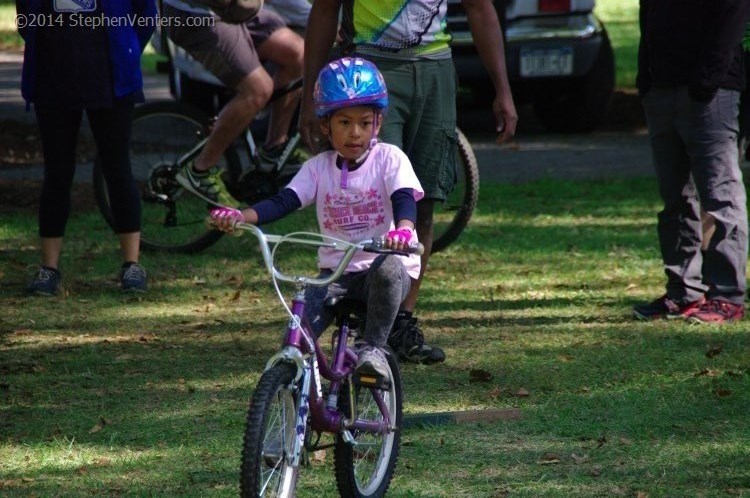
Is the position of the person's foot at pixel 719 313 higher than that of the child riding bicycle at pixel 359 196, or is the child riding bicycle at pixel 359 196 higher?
the child riding bicycle at pixel 359 196

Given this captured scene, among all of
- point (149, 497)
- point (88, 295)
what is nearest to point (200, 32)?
point (88, 295)

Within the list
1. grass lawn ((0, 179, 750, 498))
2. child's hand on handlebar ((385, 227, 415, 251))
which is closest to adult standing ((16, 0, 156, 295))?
Result: grass lawn ((0, 179, 750, 498))

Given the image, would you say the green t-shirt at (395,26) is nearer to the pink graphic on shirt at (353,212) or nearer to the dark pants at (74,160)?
the pink graphic on shirt at (353,212)

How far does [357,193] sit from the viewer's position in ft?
15.7

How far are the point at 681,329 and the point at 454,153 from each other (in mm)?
1468

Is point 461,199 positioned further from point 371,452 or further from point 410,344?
point 371,452

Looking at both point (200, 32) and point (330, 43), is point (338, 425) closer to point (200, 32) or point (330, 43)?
point (330, 43)

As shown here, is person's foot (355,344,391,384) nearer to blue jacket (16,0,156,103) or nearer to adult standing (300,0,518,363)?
adult standing (300,0,518,363)

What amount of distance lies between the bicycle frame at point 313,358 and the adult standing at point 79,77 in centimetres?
316

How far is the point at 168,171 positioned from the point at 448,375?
2862 millimetres

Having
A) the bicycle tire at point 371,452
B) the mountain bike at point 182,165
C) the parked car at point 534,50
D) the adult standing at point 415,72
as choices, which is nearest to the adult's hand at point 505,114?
the adult standing at point 415,72

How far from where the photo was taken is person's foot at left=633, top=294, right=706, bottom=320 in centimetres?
698

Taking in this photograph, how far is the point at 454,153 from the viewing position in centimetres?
627

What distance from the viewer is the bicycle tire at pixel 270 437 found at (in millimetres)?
3957
